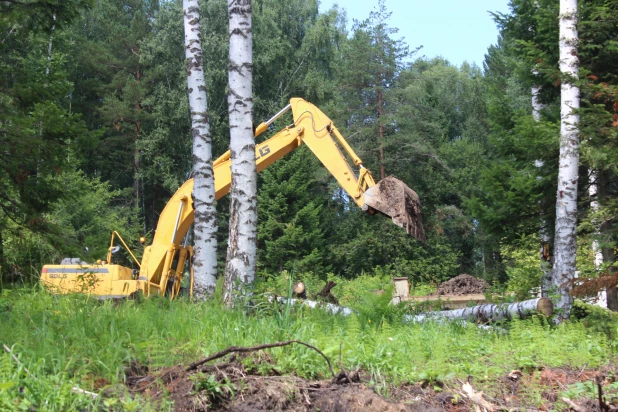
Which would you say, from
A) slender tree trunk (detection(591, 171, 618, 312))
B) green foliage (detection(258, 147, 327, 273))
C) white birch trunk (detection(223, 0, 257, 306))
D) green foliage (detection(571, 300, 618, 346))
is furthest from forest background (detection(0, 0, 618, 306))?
white birch trunk (detection(223, 0, 257, 306))

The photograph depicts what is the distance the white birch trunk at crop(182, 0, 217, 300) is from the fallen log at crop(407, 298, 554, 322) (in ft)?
9.99

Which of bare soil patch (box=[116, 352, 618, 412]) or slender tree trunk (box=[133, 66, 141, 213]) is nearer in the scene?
bare soil patch (box=[116, 352, 618, 412])

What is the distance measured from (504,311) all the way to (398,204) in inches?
88.2

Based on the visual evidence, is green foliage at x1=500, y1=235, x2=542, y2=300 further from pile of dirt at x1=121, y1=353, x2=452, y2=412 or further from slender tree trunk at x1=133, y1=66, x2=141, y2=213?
slender tree trunk at x1=133, y1=66, x2=141, y2=213

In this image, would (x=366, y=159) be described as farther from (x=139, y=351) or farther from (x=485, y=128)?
(x=139, y=351)

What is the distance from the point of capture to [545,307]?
825 centimetres

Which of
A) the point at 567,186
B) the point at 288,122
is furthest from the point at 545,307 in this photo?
the point at 288,122

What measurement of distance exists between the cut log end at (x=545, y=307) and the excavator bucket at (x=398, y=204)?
7.00 feet

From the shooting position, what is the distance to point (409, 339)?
5.55 meters

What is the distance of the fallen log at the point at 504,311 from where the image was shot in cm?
823

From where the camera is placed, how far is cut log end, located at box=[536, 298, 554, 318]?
324 inches

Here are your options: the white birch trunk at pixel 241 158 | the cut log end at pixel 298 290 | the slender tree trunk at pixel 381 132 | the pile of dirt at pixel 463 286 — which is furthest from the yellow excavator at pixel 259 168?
the slender tree trunk at pixel 381 132

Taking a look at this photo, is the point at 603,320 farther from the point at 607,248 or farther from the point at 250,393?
the point at 250,393

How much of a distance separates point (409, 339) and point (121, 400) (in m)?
2.72
